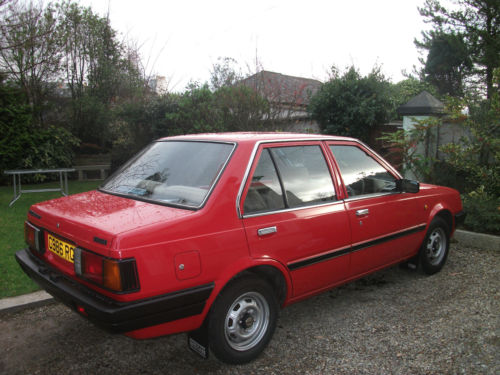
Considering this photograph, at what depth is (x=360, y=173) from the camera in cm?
382

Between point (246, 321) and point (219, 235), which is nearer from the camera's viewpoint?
point (219, 235)

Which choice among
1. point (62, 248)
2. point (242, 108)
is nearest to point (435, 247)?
point (62, 248)

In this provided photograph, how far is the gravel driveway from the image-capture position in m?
2.89

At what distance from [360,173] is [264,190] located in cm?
125

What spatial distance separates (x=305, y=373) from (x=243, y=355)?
452 mm

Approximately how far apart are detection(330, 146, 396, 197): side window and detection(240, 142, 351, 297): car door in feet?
0.72

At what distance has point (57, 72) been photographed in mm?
13586

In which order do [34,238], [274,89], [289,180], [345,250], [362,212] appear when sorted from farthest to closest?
1. [274,89]
2. [362,212]
3. [345,250]
4. [289,180]
5. [34,238]

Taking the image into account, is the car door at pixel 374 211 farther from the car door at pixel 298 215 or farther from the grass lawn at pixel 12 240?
the grass lawn at pixel 12 240

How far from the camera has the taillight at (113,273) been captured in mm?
2275

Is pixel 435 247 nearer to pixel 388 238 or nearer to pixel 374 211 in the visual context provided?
pixel 388 238

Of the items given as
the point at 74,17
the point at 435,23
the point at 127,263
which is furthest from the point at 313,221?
the point at 435,23

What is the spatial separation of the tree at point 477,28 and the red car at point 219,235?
17868 mm

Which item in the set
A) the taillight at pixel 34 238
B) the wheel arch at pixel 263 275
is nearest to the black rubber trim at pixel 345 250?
the wheel arch at pixel 263 275
